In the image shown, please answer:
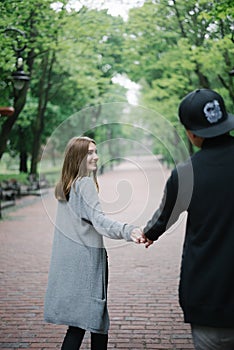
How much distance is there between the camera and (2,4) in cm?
1097

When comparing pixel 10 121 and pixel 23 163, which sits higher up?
pixel 10 121

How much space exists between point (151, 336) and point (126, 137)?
2.04 metres

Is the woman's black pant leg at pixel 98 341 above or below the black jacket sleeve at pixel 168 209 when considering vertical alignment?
below

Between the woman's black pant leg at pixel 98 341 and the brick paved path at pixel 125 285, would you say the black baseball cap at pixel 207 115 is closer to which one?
the brick paved path at pixel 125 285

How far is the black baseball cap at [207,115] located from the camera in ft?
8.23

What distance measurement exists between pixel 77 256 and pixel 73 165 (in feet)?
2.01

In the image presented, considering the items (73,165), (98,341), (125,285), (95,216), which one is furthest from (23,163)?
(95,216)

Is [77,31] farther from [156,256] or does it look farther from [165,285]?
[165,285]

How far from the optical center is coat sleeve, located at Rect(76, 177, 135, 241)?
3.35m

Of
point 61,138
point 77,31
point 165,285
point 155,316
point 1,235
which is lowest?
point 1,235

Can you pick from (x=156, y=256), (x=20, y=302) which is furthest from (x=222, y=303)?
(x=156, y=256)

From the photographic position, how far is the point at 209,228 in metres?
2.44

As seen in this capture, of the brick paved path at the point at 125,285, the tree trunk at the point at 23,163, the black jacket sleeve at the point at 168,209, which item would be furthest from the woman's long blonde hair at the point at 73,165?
the tree trunk at the point at 23,163

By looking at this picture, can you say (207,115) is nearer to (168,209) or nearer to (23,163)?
(168,209)
